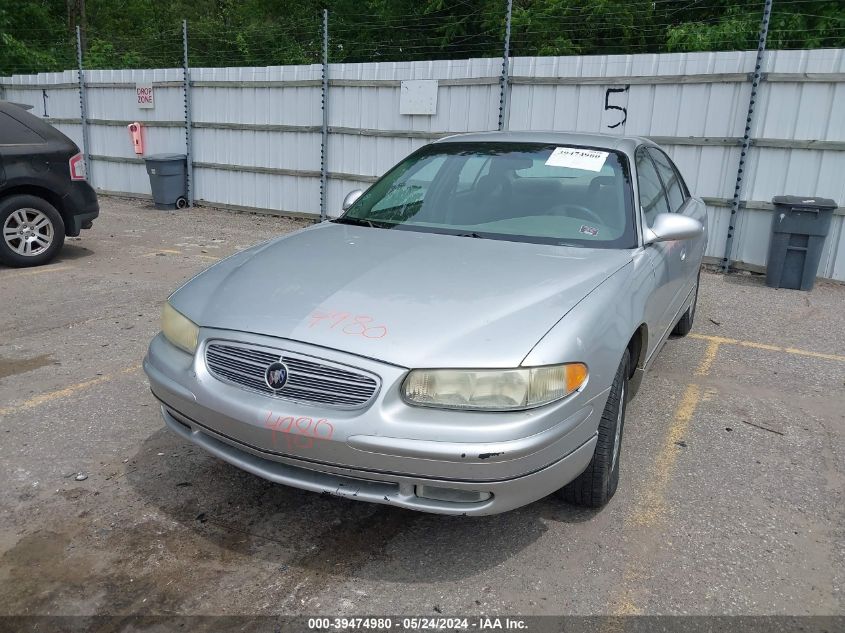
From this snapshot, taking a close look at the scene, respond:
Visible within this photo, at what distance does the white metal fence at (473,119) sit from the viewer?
8039mm

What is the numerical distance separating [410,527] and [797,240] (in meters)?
6.45

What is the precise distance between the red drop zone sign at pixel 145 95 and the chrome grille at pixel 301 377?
12118mm

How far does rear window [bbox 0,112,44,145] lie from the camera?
7.46m

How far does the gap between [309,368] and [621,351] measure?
1.28 meters

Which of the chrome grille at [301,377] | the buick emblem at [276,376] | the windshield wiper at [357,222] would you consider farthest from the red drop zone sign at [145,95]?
the buick emblem at [276,376]

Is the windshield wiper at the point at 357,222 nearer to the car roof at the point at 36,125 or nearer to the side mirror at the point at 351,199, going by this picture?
the side mirror at the point at 351,199

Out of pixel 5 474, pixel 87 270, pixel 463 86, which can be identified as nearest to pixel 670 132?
Result: pixel 463 86

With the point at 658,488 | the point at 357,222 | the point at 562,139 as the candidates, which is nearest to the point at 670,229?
the point at 562,139

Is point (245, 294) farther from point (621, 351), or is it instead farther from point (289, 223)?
point (289, 223)

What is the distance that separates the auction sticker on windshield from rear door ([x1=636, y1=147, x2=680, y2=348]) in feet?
0.79

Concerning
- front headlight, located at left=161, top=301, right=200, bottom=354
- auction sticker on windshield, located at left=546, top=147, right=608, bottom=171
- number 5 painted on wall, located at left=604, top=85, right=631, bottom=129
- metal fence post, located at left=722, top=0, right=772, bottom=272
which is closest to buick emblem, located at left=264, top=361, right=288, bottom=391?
front headlight, located at left=161, top=301, right=200, bottom=354

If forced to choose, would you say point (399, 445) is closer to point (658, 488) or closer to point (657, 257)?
point (658, 488)

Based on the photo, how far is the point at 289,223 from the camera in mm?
11852

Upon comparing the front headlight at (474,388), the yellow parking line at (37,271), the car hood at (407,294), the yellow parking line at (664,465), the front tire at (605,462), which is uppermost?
the car hood at (407,294)
